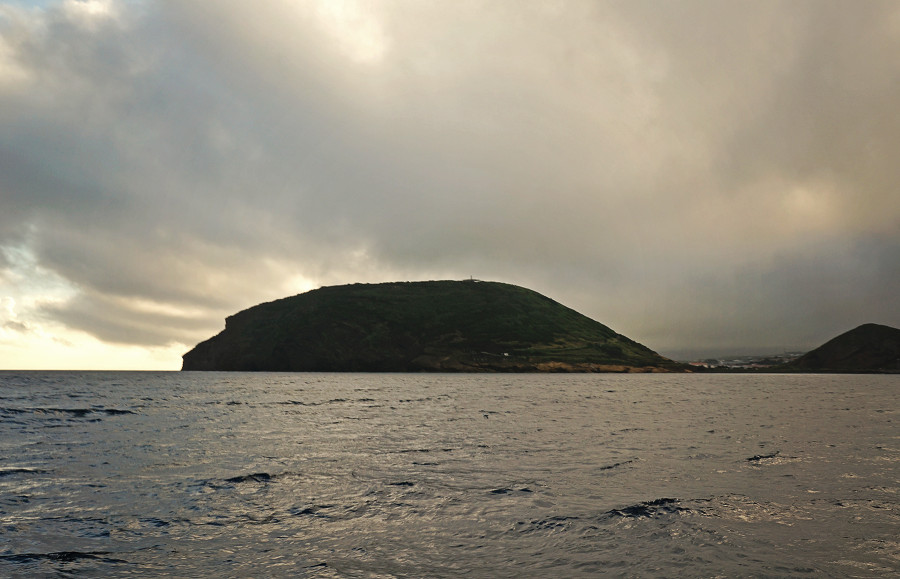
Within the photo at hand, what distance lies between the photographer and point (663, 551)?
1432 cm

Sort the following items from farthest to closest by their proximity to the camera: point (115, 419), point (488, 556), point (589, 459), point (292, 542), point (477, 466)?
point (115, 419) → point (589, 459) → point (477, 466) → point (292, 542) → point (488, 556)

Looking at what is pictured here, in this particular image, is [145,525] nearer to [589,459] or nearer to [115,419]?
[589,459]

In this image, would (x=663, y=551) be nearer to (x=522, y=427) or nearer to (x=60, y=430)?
(x=522, y=427)

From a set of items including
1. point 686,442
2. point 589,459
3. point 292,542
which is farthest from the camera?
point 686,442

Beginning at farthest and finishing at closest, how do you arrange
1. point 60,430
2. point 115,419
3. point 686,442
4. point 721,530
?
1. point 115,419
2. point 60,430
3. point 686,442
4. point 721,530

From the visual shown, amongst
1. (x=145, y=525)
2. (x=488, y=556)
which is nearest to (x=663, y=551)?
(x=488, y=556)

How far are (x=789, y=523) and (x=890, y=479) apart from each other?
10.8 meters

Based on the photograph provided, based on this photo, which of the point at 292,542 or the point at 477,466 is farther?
the point at 477,466

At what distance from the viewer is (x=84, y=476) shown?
79.3 feet

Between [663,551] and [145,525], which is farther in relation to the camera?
[145,525]

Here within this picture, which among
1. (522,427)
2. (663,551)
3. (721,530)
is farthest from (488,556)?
(522,427)

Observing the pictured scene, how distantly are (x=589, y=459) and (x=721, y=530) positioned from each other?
12.8 meters

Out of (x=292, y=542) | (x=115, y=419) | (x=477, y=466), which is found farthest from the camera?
(x=115, y=419)

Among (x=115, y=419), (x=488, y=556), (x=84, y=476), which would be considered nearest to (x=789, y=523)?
(x=488, y=556)
